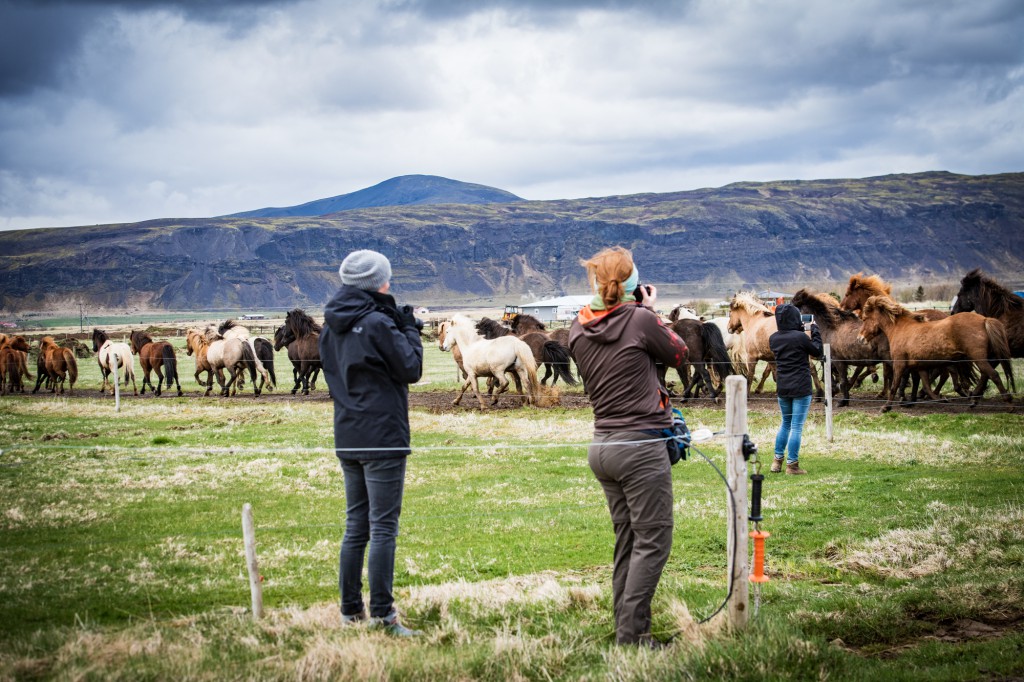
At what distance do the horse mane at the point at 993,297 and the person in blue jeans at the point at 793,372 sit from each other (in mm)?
8407

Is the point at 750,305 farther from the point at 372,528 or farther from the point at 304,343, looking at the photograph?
the point at 372,528

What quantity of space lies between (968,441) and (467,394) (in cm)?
1355

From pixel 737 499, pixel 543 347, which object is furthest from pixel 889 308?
pixel 737 499

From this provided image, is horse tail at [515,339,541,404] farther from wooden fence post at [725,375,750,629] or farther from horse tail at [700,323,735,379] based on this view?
wooden fence post at [725,375,750,629]

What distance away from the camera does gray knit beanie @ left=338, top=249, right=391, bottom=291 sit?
501 cm

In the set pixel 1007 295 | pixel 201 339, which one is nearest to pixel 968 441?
pixel 1007 295

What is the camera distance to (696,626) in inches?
188

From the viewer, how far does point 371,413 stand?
4922 mm

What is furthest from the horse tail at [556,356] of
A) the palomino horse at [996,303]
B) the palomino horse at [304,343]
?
the palomino horse at [996,303]

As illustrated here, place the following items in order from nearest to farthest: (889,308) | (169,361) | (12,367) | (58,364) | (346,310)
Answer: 1. (346,310)
2. (889,308)
3. (169,361)
4. (58,364)
5. (12,367)

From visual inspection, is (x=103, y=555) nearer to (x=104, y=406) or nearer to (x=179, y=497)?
(x=179, y=497)

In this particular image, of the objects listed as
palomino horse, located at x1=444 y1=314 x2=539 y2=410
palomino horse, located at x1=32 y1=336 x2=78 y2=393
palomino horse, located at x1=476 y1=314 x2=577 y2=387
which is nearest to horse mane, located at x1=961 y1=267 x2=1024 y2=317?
palomino horse, located at x1=444 y1=314 x2=539 y2=410

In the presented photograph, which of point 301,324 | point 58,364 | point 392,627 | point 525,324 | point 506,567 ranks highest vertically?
point 301,324

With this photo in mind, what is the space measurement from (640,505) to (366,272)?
7.19 ft
